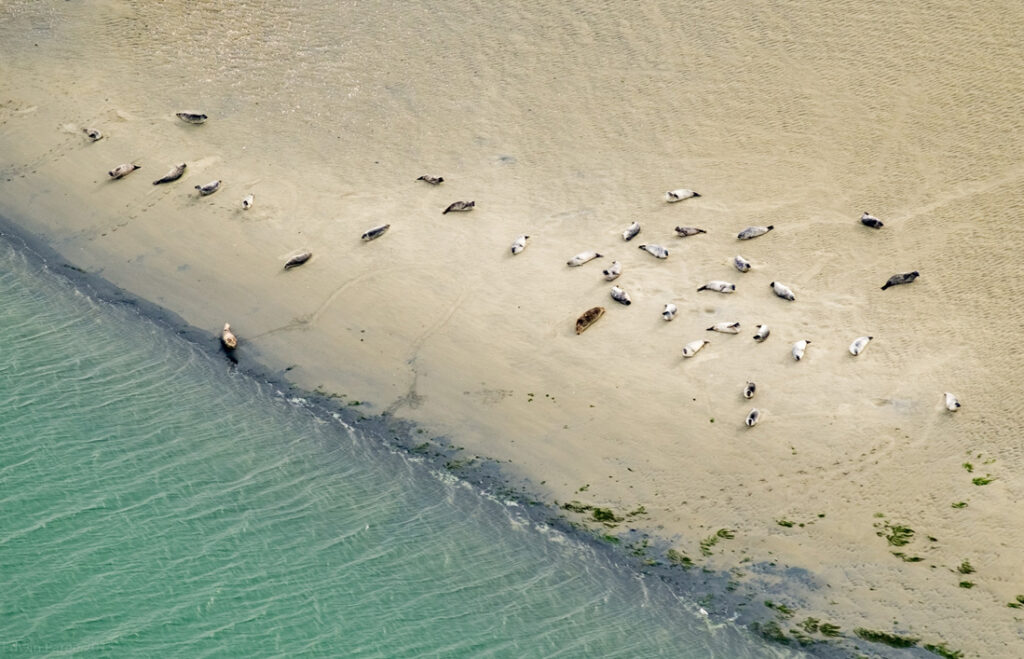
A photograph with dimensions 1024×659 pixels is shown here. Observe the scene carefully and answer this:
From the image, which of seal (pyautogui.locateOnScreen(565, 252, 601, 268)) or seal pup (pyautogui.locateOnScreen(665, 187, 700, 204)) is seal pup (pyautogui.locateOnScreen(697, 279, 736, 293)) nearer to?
seal (pyautogui.locateOnScreen(565, 252, 601, 268))

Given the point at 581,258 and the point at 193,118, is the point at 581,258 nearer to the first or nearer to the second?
the point at 581,258

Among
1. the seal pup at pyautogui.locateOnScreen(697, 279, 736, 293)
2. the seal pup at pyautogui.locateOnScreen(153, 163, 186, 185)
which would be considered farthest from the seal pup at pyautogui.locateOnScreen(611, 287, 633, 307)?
the seal pup at pyautogui.locateOnScreen(153, 163, 186, 185)

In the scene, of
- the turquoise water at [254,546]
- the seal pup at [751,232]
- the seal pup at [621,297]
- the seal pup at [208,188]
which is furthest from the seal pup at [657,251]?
the seal pup at [208,188]

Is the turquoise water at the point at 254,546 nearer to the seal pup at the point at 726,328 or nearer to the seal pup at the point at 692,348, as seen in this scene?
the seal pup at the point at 692,348

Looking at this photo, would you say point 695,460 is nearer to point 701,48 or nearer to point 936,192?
point 936,192

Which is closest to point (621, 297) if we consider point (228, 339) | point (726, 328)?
point (726, 328)

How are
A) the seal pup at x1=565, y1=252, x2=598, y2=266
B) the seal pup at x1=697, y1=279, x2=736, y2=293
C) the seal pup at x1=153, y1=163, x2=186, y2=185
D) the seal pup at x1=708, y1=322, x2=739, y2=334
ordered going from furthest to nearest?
the seal pup at x1=153, y1=163, x2=186, y2=185
the seal pup at x1=565, y1=252, x2=598, y2=266
the seal pup at x1=697, y1=279, x2=736, y2=293
the seal pup at x1=708, y1=322, x2=739, y2=334
